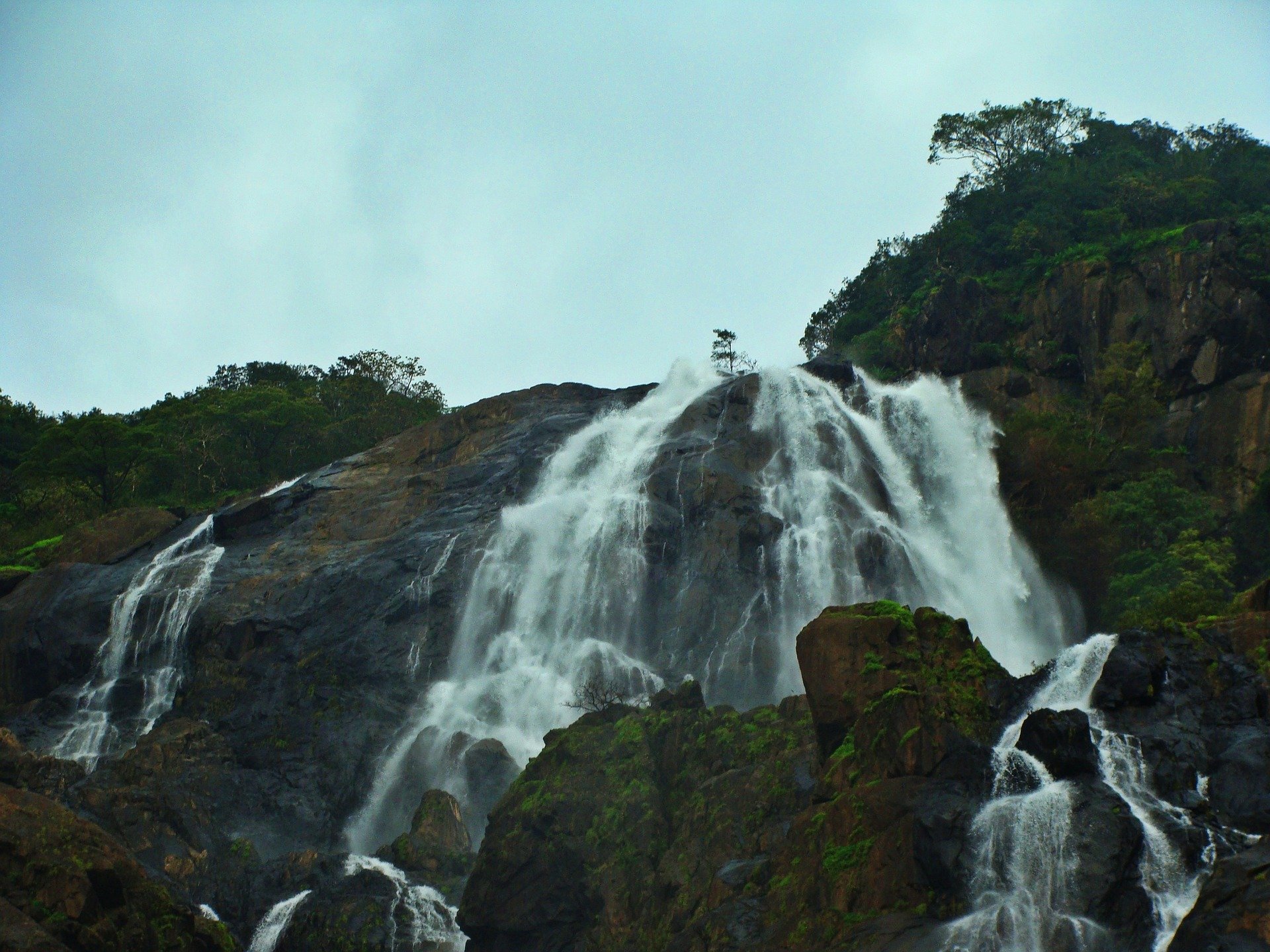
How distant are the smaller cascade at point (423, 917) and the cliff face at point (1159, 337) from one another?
31175 mm

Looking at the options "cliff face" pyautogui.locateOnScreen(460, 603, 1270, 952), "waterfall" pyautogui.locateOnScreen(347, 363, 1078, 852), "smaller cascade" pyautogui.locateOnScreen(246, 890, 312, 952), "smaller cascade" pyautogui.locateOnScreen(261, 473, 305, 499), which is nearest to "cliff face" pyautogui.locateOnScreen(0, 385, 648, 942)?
"smaller cascade" pyautogui.locateOnScreen(246, 890, 312, 952)

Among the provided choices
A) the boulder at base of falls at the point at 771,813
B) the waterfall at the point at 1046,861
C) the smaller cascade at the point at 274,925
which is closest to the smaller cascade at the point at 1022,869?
the waterfall at the point at 1046,861

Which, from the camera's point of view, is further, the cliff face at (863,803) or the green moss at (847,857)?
the green moss at (847,857)

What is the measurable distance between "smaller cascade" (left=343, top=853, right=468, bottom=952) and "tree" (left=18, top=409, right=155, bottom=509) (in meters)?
37.9

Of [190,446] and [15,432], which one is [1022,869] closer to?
[190,446]

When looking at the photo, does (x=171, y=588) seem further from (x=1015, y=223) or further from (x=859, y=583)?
(x=1015, y=223)

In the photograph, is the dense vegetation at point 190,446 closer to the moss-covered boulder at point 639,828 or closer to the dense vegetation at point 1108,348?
the dense vegetation at point 1108,348

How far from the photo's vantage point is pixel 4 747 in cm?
2334

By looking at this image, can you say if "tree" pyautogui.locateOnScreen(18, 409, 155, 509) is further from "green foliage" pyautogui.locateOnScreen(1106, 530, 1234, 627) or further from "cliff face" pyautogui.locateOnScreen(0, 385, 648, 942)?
"green foliage" pyautogui.locateOnScreen(1106, 530, 1234, 627)

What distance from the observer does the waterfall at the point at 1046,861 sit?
14109mm

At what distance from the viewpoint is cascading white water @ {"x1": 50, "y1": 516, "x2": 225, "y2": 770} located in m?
34.0

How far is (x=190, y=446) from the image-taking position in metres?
59.1

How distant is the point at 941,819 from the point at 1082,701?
204 inches

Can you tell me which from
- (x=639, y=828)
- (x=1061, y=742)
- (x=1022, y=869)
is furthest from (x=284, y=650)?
(x=1022, y=869)
